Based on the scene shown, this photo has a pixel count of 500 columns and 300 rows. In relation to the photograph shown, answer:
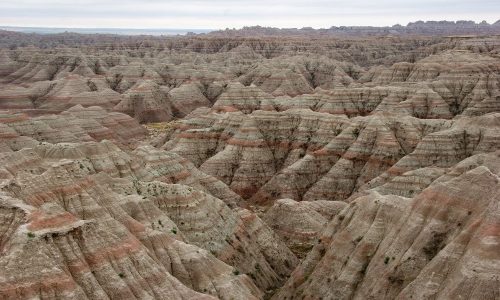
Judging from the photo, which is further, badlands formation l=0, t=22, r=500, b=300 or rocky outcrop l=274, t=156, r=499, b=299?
rocky outcrop l=274, t=156, r=499, b=299

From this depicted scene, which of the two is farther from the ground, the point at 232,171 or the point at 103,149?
the point at 103,149

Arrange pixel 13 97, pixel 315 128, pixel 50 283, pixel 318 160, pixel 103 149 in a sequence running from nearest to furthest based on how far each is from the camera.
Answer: pixel 50 283, pixel 103 149, pixel 318 160, pixel 315 128, pixel 13 97

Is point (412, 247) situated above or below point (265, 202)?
above

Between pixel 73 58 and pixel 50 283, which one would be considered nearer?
pixel 50 283

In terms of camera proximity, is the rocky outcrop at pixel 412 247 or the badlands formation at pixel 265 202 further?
the rocky outcrop at pixel 412 247

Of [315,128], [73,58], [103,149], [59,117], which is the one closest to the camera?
[103,149]

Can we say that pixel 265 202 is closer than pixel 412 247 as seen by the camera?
No

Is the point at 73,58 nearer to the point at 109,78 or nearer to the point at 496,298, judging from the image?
the point at 109,78

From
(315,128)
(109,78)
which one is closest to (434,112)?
(315,128)
